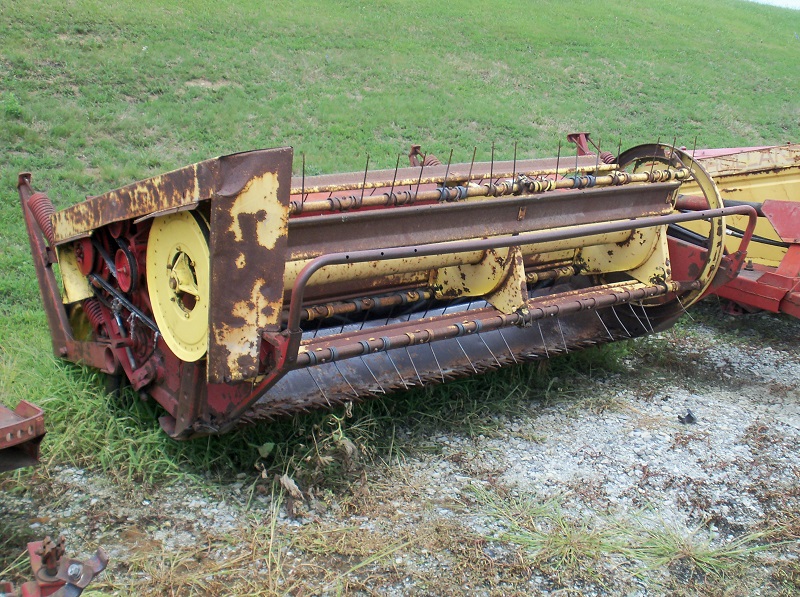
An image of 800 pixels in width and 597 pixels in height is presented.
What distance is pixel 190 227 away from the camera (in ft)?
10.0

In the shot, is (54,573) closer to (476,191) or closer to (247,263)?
(247,263)

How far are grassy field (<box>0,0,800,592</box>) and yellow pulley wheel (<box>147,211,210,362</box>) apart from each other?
76 cm

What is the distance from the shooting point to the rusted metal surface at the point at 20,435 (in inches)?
112

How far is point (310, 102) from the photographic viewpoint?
11938mm

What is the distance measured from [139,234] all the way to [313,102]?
29.2 ft

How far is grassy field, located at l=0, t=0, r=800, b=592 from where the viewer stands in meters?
4.22

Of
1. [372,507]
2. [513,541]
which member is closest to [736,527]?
[513,541]

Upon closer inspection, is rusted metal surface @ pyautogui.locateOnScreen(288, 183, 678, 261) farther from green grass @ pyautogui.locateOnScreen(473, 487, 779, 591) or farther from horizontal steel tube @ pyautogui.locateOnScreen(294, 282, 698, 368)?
green grass @ pyautogui.locateOnScreen(473, 487, 779, 591)

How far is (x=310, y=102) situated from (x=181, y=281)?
9209 mm

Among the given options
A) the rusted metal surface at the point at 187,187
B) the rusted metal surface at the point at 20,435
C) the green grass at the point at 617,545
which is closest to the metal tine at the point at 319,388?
the green grass at the point at 617,545

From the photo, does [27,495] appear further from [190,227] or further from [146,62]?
[146,62]

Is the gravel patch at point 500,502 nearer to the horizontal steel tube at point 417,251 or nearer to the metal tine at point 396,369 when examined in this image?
the metal tine at point 396,369

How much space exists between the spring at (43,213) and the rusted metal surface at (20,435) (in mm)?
1202

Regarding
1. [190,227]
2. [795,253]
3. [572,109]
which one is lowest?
[572,109]
